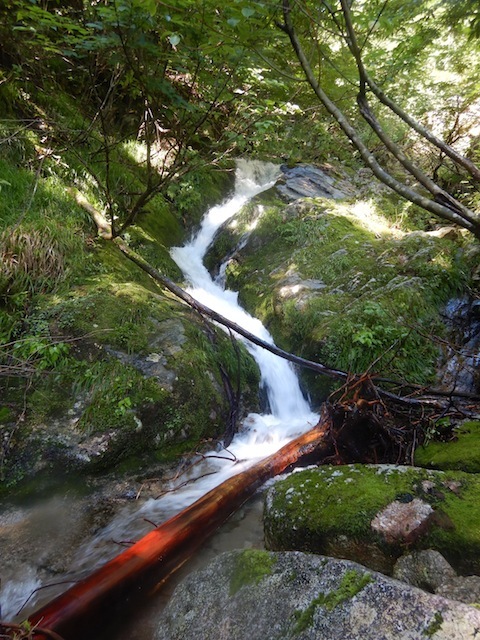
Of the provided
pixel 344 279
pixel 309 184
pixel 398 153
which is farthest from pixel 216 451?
pixel 309 184

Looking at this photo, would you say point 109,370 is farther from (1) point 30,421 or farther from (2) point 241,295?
(2) point 241,295

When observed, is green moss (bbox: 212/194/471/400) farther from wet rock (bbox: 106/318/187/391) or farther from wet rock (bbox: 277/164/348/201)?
wet rock (bbox: 106/318/187/391)

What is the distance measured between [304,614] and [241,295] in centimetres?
577

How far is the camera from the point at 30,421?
3494 mm

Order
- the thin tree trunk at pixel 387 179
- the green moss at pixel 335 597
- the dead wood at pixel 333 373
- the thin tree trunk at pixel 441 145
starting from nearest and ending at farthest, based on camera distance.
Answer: the green moss at pixel 335 597
the thin tree trunk at pixel 387 179
the thin tree trunk at pixel 441 145
the dead wood at pixel 333 373

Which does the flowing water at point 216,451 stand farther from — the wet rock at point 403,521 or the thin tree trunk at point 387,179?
the thin tree trunk at point 387,179

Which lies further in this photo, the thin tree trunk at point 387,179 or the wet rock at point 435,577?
the thin tree trunk at point 387,179

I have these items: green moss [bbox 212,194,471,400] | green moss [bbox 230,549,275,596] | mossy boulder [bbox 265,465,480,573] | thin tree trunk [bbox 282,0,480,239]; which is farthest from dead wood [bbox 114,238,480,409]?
green moss [bbox 230,549,275,596]

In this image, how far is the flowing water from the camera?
8.96 ft

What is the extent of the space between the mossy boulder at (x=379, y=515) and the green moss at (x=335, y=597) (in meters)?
0.78

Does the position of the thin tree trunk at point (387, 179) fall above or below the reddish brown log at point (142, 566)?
above

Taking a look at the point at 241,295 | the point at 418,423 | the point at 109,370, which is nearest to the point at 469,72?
the point at 241,295

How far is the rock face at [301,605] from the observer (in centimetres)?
132

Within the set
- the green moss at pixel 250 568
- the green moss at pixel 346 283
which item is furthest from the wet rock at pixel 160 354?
the green moss at pixel 250 568
